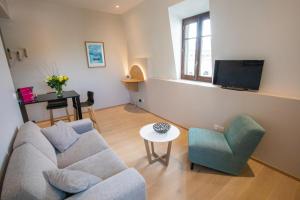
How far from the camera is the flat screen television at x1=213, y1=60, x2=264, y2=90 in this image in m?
2.09

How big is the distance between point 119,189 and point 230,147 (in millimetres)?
1555

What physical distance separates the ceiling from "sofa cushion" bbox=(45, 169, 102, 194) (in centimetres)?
382

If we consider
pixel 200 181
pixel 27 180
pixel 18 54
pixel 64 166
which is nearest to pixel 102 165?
pixel 64 166

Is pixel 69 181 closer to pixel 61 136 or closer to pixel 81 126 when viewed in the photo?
pixel 61 136

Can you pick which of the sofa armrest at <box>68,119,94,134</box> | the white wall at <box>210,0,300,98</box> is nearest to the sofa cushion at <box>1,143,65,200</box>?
the sofa armrest at <box>68,119,94,134</box>

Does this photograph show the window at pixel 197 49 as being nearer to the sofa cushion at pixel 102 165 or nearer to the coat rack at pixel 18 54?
the sofa cushion at pixel 102 165

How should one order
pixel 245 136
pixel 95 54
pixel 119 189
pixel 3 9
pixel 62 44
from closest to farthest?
1. pixel 119 189
2. pixel 245 136
3. pixel 3 9
4. pixel 62 44
5. pixel 95 54

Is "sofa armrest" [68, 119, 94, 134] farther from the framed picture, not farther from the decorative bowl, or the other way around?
the framed picture

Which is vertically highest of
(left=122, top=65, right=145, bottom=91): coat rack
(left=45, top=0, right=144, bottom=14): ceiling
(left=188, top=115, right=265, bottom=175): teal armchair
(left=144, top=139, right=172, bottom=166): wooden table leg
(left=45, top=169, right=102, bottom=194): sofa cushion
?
(left=45, top=0, right=144, bottom=14): ceiling

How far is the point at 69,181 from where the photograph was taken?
1109 millimetres

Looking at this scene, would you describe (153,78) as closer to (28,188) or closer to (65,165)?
(65,165)

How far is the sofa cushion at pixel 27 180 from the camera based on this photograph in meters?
0.94

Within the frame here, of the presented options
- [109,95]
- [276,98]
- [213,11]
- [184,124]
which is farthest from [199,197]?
[109,95]

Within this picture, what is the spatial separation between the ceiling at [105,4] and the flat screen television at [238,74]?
2677mm
